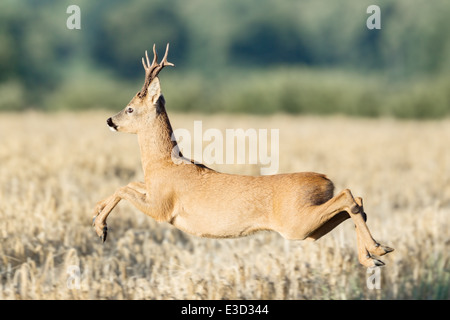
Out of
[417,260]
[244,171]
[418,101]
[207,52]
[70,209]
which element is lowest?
[417,260]

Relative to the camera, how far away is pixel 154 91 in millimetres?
4289

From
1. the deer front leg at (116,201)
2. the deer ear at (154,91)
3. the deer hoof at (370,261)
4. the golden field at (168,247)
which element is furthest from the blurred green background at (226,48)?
the deer hoof at (370,261)

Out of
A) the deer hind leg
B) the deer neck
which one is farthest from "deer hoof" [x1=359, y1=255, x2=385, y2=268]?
the deer neck

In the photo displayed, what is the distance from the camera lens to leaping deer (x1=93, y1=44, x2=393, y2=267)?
4.25 m

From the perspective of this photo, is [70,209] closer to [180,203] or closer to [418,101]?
[180,203]

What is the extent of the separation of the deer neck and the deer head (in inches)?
1.6

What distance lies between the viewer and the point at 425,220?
891 centimetres

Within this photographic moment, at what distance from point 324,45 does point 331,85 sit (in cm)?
3649

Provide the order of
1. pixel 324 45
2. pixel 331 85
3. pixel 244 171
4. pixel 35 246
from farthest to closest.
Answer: pixel 324 45, pixel 331 85, pixel 244 171, pixel 35 246

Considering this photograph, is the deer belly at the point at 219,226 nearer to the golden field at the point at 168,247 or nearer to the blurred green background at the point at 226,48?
the golden field at the point at 168,247

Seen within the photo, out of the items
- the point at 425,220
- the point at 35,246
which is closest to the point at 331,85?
the point at 425,220

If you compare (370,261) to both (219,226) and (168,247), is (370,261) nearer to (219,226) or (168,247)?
(219,226)

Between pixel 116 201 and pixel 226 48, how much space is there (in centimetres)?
7339

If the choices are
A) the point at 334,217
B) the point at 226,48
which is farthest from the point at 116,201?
the point at 226,48
